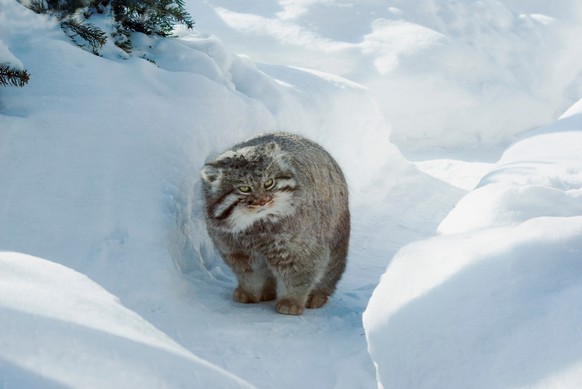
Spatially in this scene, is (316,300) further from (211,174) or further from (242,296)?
(211,174)

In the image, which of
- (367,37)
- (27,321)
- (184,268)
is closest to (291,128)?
(184,268)

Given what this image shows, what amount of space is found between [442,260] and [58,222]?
2.43 metres

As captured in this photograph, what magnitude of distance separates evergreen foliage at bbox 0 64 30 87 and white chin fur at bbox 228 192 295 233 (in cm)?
168

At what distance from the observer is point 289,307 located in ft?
13.4

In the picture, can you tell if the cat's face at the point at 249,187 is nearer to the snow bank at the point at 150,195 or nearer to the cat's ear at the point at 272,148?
the cat's ear at the point at 272,148

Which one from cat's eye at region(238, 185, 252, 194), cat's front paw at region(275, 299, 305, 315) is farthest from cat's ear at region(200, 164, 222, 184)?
cat's front paw at region(275, 299, 305, 315)

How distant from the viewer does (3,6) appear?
4.77 metres

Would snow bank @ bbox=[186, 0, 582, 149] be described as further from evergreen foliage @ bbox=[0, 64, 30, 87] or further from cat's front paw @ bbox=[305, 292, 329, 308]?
evergreen foliage @ bbox=[0, 64, 30, 87]

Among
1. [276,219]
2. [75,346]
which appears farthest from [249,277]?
[75,346]

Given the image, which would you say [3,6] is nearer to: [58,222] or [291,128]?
[58,222]

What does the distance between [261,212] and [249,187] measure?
17 centimetres

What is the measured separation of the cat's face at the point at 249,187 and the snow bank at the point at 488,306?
101 centimetres

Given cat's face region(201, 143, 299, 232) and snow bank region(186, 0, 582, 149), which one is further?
snow bank region(186, 0, 582, 149)

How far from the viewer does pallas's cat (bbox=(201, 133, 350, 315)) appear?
3.81 meters
